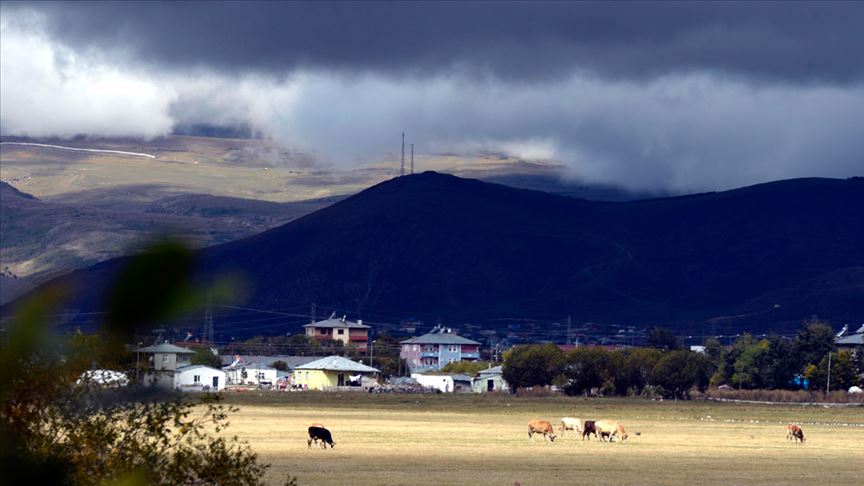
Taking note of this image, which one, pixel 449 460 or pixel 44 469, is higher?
pixel 44 469

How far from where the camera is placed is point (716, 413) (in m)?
98.9

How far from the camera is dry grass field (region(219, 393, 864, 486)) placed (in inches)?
1553

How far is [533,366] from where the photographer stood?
14862cm

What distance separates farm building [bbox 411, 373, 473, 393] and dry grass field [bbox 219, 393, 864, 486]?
75.0 m

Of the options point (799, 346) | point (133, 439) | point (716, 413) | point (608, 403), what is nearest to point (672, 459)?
point (133, 439)

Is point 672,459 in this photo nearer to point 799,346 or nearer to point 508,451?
point 508,451

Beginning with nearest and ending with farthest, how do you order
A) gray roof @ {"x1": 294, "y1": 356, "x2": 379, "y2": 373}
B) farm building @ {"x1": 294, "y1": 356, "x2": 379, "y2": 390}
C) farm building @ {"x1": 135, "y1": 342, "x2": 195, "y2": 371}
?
farm building @ {"x1": 135, "y1": 342, "x2": 195, "y2": 371} < farm building @ {"x1": 294, "y1": 356, "x2": 379, "y2": 390} < gray roof @ {"x1": 294, "y1": 356, "x2": 379, "y2": 373}

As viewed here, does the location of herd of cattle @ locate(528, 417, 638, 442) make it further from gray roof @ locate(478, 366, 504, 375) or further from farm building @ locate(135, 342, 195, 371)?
gray roof @ locate(478, 366, 504, 375)

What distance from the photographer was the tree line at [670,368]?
142 metres

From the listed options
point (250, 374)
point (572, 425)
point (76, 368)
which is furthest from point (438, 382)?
point (76, 368)

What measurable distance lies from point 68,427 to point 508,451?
129 feet

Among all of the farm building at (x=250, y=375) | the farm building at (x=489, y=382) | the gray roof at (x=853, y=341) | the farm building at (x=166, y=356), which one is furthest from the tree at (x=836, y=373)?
the farm building at (x=166, y=356)

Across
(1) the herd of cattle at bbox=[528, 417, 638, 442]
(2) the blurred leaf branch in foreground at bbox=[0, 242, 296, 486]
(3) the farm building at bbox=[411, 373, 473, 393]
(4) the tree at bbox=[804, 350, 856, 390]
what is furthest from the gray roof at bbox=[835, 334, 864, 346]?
(2) the blurred leaf branch in foreground at bbox=[0, 242, 296, 486]

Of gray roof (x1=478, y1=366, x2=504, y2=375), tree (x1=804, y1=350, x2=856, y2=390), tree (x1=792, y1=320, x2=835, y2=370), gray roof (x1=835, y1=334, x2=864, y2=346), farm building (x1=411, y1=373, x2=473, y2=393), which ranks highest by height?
gray roof (x1=835, y1=334, x2=864, y2=346)
